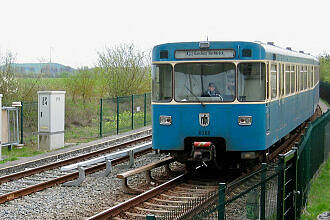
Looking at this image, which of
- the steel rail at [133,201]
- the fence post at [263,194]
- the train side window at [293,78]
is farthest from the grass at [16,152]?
the fence post at [263,194]

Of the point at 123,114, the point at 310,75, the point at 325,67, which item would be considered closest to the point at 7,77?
the point at 123,114

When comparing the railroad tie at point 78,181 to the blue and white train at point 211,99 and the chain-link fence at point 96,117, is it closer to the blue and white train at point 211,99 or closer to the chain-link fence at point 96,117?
the blue and white train at point 211,99

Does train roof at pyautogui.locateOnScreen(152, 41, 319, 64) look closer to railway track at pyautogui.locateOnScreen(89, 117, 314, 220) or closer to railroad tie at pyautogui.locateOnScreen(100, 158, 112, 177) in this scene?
railway track at pyautogui.locateOnScreen(89, 117, 314, 220)

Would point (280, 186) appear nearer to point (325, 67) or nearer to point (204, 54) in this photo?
point (204, 54)

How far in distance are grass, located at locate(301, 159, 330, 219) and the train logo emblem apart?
2445 mm

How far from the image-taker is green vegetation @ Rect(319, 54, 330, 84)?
55.2 meters

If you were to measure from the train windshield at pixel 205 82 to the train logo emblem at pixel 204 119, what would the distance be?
12.0 inches

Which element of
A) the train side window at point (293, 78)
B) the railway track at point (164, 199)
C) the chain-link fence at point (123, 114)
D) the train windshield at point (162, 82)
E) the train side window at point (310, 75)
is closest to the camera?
the railway track at point (164, 199)

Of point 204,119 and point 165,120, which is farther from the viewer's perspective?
point 165,120

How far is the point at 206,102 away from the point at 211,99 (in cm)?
12

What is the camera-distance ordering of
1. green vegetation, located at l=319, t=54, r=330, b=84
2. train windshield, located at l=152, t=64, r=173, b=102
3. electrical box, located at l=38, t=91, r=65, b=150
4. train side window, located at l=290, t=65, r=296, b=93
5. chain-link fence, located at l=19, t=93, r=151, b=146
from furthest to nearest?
green vegetation, located at l=319, t=54, r=330, b=84 → chain-link fence, located at l=19, t=93, r=151, b=146 → electrical box, located at l=38, t=91, r=65, b=150 → train side window, located at l=290, t=65, r=296, b=93 → train windshield, located at l=152, t=64, r=173, b=102

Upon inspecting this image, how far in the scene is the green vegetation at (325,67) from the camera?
181 feet

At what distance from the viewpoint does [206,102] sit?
12508mm

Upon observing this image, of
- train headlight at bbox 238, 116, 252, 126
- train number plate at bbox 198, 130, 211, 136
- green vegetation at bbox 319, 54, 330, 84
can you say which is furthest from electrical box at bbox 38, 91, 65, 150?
green vegetation at bbox 319, 54, 330, 84
